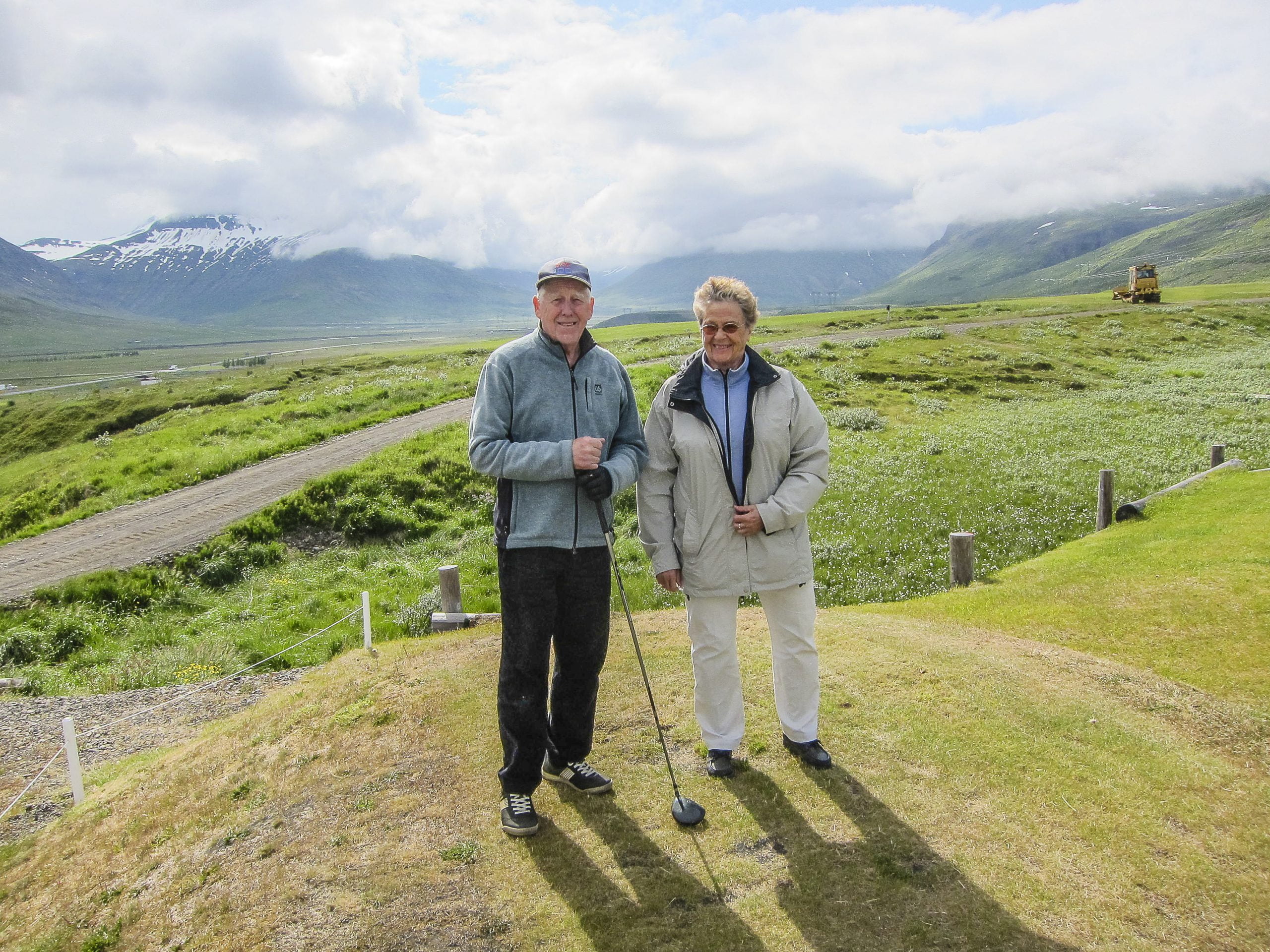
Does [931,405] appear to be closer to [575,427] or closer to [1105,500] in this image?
[1105,500]

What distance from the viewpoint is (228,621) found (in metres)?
14.2

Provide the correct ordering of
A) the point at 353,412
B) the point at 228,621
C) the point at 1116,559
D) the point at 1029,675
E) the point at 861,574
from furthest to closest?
1. the point at 353,412
2. the point at 861,574
3. the point at 228,621
4. the point at 1116,559
5. the point at 1029,675

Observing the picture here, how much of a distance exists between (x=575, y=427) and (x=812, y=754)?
3.15 metres

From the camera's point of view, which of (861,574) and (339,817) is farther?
(861,574)

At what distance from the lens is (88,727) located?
984 cm

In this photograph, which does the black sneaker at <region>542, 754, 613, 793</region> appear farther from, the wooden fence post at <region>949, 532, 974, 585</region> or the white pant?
the wooden fence post at <region>949, 532, 974, 585</region>

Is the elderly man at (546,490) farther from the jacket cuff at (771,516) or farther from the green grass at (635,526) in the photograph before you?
the green grass at (635,526)

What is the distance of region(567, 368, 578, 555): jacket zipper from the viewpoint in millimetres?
5309

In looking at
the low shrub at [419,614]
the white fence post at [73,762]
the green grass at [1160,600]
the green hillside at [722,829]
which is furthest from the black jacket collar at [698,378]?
the low shrub at [419,614]

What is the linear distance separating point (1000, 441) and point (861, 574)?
13242 mm

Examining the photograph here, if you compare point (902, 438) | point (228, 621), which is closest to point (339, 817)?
point (228, 621)

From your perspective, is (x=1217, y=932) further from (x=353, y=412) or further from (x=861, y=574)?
(x=353, y=412)

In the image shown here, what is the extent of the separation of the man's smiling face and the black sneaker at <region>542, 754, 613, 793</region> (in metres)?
3.05

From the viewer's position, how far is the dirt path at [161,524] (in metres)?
16.4
